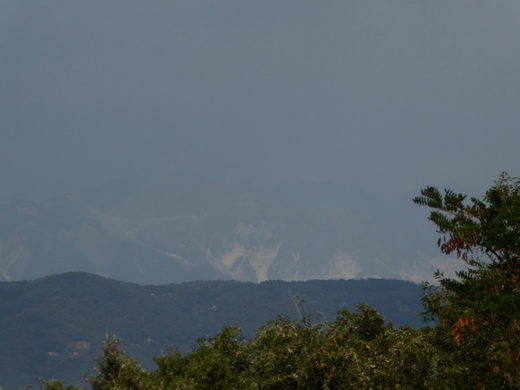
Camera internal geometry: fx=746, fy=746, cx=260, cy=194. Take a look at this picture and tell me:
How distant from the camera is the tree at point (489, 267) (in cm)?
2762

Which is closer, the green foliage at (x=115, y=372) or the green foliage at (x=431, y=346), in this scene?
the green foliage at (x=431, y=346)

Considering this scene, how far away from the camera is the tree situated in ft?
90.6

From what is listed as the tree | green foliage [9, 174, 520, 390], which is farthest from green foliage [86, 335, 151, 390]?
the tree

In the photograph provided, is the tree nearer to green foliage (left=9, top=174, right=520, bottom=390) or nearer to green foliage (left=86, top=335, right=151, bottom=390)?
green foliage (left=9, top=174, right=520, bottom=390)

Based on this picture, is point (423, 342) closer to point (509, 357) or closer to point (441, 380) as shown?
point (441, 380)

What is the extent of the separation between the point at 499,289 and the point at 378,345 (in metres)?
28.8

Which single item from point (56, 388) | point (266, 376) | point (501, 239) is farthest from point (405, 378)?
point (56, 388)

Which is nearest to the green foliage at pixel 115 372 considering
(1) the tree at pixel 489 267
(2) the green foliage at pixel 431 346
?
(2) the green foliage at pixel 431 346


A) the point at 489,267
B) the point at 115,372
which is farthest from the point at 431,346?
the point at 115,372

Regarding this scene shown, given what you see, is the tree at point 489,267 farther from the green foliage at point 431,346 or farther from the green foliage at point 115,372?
the green foliage at point 115,372

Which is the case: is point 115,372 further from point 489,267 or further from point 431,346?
point 489,267

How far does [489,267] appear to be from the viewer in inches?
1178

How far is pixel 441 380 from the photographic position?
37594 millimetres

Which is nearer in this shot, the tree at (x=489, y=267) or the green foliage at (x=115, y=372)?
the tree at (x=489, y=267)
